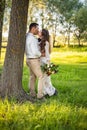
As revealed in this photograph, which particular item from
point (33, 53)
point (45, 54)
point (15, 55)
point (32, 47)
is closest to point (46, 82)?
point (45, 54)

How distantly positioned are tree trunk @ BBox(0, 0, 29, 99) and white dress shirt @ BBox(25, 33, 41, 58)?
0.57 metres

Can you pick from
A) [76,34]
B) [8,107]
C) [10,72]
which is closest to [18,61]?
[10,72]

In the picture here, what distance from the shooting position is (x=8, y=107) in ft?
30.7

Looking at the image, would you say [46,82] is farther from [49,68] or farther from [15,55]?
[15,55]

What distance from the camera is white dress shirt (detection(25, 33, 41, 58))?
39.8 ft

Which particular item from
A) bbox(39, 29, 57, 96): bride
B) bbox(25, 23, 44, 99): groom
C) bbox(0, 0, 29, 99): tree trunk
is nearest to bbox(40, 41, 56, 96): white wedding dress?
bbox(39, 29, 57, 96): bride

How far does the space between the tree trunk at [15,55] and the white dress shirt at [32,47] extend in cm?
57

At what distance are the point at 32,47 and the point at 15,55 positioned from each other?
0.83m

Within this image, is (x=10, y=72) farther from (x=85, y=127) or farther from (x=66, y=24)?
(x=66, y=24)

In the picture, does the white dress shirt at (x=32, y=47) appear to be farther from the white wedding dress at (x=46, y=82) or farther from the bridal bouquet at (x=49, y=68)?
the white wedding dress at (x=46, y=82)

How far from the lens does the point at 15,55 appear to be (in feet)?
37.6

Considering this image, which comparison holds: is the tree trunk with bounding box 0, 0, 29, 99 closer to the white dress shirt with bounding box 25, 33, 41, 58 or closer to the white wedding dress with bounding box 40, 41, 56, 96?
the white dress shirt with bounding box 25, 33, 41, 58

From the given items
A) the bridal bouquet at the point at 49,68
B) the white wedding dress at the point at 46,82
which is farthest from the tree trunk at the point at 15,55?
the white wedding dress at the point at 46,82

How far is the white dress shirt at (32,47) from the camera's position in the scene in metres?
12.1
